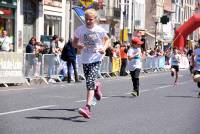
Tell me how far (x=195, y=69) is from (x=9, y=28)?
1861 centimetres

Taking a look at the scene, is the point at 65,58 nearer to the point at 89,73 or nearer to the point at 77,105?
the point at 77,105

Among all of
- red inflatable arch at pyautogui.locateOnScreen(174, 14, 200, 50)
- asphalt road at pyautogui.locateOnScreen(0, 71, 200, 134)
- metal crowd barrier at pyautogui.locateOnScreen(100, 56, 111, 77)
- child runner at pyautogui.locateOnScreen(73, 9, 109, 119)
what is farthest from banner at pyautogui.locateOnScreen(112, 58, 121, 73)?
child runner at pyautogui.locateOnScreen(73, 9, 109, 119)

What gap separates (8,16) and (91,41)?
78.1ft

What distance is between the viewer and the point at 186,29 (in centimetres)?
2766

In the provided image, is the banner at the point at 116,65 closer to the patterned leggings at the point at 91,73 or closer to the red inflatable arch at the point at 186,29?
the red inflatable arch at the point at 186,29

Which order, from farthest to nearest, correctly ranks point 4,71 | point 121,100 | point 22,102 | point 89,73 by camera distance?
point 4,71
point 121,100
point 22,102
point 89,73

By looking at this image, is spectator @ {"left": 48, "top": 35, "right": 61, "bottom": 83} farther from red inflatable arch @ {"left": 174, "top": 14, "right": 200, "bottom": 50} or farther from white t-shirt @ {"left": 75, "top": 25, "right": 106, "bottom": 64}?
white t-shirt @ {"left": 75, "top": 25, "right": 106, "bottom": 64}

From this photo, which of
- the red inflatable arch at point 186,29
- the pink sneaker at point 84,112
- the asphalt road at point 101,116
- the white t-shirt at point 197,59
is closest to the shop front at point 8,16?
the red inflatable arch at point 186,29

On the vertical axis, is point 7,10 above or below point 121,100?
above

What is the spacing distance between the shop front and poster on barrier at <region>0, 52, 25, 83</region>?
471 inches

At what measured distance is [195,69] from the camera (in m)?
18.0

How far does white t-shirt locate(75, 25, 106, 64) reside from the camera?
445 inches

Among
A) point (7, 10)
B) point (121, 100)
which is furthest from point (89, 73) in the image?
point (7, 10)

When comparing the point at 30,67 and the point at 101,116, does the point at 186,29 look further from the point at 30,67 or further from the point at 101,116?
the point at 101,116
